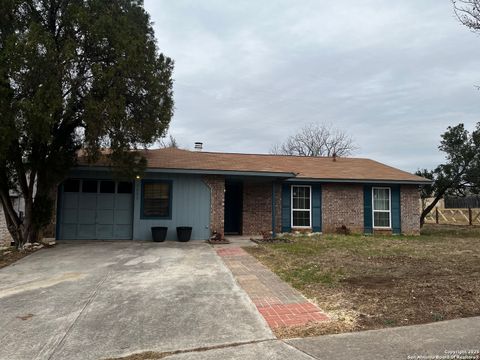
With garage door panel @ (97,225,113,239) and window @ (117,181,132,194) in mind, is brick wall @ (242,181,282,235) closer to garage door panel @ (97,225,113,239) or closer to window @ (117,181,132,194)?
window @ (117,181,132,194)

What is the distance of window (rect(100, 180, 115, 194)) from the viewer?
49.4 ft

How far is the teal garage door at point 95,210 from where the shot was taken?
1480 centimetres

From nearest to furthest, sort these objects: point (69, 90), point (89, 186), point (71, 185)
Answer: point (69, 90) < point (71, 185) < point (89, 186)

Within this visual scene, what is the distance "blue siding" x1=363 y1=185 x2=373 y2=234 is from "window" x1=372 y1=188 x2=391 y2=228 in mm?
198

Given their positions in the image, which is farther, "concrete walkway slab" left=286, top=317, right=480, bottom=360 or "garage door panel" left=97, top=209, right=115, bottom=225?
"garage door panel" left=97, top=209, right=115, bottom=225

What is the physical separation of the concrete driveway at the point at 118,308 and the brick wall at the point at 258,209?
23.0ft

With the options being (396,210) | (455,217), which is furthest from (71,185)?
(455,217)

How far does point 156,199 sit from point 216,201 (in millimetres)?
2308

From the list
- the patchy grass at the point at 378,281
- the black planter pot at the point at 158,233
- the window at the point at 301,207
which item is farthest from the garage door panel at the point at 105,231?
the window at the point at 301,207

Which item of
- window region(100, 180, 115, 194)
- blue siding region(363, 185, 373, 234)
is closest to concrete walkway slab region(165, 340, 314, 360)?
window region(100, 180, 115, 194)

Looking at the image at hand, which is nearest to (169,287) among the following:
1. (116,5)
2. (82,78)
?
(82,78)

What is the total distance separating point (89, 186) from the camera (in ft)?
49.2

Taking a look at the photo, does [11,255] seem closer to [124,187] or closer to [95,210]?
[95,210]

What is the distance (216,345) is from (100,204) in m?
11.4
